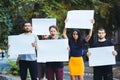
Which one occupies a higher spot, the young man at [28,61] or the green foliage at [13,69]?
the young man at [28,61]

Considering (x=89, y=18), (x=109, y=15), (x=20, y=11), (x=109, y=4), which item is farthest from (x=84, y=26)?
(x=109, y=15)

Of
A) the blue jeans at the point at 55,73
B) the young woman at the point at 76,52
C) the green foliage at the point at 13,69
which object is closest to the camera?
the blue jeans at the point at 55,73

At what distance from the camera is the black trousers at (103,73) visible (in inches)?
409

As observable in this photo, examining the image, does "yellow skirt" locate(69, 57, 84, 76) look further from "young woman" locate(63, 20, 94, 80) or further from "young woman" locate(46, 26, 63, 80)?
"young woman" locate(46, 26, 63, 80)

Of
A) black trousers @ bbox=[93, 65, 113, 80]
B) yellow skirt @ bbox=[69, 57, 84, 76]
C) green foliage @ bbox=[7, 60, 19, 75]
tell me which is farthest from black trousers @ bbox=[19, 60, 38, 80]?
green foliage @ bbox=[7, 60, 19, 75]

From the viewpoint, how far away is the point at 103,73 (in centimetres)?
1043

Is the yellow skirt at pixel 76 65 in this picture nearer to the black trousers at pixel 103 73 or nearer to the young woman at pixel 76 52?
the young woman at pixel 76 52

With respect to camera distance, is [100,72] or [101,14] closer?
[100,72]

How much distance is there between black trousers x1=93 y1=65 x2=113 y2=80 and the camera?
10.4m

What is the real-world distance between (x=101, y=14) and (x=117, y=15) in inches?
195

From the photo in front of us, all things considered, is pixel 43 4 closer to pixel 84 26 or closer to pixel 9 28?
pixel 9 28

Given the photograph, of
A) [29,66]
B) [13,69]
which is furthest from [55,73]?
[13,69]

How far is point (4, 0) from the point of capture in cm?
1561

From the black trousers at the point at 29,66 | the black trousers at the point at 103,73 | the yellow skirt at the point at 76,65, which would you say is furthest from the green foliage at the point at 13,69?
the black trousers at the point at 103,73
